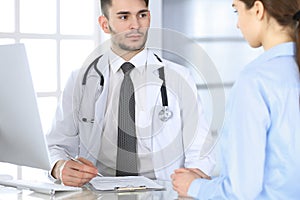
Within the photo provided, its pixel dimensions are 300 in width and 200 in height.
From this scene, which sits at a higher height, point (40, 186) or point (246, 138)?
point (246, 138)

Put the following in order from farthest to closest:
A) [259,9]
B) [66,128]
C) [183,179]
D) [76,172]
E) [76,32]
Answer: [76,32] → [66,128] → [76,172] → [183,179] → [259,9]

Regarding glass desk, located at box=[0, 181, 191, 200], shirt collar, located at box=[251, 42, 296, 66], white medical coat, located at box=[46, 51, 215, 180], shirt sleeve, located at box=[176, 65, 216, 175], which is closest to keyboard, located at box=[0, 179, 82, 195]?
glass desk, located at box=[0, 181, 191, 200]

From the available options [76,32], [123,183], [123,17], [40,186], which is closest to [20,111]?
[40,186]

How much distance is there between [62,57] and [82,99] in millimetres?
1853

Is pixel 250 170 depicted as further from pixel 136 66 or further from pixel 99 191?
pixel 136 66

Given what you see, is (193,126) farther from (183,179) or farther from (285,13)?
(285,13)

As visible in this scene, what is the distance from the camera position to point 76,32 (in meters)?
3.89

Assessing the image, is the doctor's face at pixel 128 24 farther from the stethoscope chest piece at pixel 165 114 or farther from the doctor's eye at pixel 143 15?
the stethoscope chest piece at pixel 165 114

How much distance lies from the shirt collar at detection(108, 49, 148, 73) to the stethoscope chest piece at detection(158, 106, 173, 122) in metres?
0.16

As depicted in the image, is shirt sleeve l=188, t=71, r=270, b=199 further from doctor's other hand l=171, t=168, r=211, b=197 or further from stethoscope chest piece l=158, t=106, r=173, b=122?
stethoscope chest piece l=158, t=106, r=173, b=122

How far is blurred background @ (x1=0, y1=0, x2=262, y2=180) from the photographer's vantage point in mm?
3557

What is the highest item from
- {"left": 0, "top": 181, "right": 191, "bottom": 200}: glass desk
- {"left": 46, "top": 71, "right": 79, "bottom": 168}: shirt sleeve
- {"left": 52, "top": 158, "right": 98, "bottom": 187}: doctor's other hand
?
{"left": 46, "top": 71, "right": 79, "bottom": 168}: shirt sleeve

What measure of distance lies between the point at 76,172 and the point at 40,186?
13 centimetres

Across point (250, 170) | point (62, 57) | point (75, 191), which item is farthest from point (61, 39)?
point (250, 170)
